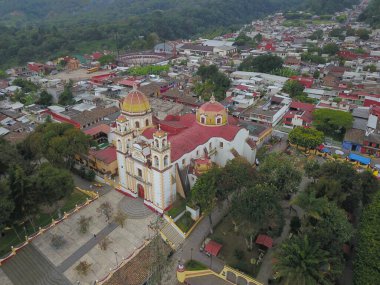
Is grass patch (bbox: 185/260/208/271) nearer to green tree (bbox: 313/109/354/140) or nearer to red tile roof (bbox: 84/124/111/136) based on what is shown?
red tile roof (bbox: 84/124/111/136)

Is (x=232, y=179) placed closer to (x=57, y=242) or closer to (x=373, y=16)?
(x=57, y=242)

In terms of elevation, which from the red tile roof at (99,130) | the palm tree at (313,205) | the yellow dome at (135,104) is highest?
the yellow dome at (135,104)

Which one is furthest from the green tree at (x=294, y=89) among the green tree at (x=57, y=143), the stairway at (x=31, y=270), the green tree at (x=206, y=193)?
the stairway at (x=31, y=270)

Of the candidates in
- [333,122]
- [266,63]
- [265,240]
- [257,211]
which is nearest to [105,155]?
[257,211]

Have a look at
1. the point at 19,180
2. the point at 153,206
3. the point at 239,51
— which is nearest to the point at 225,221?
the point at 153,206

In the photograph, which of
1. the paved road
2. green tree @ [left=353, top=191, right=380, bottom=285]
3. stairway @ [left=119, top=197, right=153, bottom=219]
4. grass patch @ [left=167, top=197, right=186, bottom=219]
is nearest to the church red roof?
grass patch @ [left=167, top=197, right=186, bottom=219]

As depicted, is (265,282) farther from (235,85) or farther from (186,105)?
(235,85)

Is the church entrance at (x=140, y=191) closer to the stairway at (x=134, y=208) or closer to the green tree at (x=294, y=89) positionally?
the stairway at (x=134, y=208)
